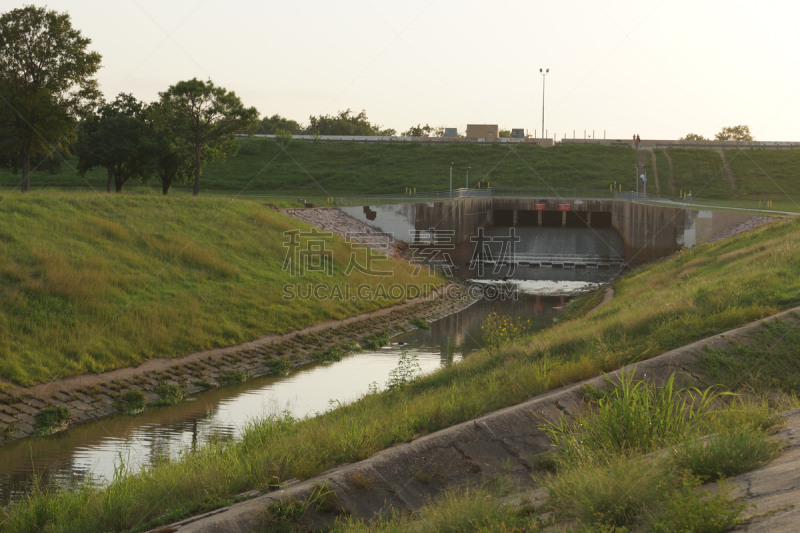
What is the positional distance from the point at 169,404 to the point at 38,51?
82.6 ft

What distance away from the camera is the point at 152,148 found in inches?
1834

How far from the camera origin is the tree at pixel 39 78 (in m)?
33.3

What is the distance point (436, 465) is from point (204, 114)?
Result: 40697mm

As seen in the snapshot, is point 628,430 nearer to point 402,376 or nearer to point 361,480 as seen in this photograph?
point 361,480

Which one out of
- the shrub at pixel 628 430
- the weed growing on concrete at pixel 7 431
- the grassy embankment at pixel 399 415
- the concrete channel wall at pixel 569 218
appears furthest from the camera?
the concrete channel wall at pixel 569 218

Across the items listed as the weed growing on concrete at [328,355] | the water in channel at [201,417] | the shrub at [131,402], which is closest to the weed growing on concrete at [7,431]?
the water in channel at [201,417]

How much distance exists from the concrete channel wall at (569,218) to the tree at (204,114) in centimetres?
945

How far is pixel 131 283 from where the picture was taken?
23016mm

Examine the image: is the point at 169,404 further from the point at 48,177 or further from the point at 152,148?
the point at 48,177

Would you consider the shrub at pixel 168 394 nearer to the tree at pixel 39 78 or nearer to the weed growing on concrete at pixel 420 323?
the weed growing on concrete at pixel 420 323

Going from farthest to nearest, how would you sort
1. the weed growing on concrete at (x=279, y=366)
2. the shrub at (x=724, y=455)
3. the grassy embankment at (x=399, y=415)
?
the weed growing on concrete at (x=279, y=366)
the grassy embankment at (x=399, y=415)
the shrub at (x=724, y=455)

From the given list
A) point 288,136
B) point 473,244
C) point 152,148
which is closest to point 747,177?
point 473,244

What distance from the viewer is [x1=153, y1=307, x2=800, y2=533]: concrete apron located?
23.1ft

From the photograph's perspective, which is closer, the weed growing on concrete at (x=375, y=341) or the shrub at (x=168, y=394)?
the shrub at (x=168, y=394)
